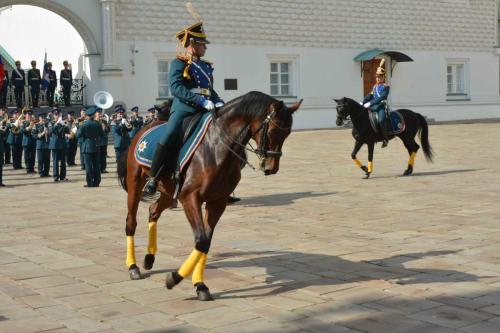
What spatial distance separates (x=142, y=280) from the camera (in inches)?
287

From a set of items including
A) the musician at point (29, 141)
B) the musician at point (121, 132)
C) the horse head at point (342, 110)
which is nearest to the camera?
the horse head at point (342, 110)

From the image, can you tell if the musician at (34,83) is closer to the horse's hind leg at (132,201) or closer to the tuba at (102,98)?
the tuba at (102,98)

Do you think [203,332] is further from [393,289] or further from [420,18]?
[420,18]

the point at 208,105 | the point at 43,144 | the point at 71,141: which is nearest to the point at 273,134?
the point at 208,105

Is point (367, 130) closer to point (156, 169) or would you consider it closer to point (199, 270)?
point (156, 169)

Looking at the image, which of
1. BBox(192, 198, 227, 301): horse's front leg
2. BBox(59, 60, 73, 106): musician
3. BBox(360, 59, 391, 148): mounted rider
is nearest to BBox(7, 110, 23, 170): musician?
BBox(59, 60, 73, 106): musician

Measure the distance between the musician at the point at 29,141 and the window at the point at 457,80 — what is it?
25.9m

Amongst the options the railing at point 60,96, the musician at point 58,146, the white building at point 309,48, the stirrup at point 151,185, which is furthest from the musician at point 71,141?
the stirrup at point 151,185

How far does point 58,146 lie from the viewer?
18.4 meters

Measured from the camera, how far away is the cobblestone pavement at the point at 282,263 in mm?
5855

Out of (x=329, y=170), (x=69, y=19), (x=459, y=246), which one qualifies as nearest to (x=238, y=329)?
(x=459, y=246)

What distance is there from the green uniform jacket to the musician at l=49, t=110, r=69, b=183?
3.66ft

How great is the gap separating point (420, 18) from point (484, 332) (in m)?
34.5

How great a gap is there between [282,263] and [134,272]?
1637 millimetres
